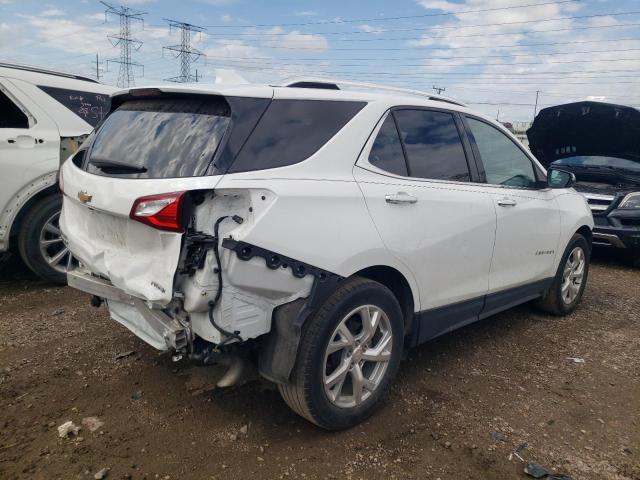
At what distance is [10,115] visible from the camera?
4844 mm

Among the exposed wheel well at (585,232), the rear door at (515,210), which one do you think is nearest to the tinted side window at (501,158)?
the rear door at (515,210)

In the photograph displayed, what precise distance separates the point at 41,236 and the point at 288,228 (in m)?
3.53

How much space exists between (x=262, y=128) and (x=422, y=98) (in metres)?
1.42

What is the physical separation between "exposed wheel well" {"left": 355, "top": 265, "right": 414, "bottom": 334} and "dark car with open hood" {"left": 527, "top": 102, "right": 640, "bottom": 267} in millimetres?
5076

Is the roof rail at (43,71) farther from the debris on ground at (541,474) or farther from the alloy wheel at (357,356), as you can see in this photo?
the debris on ground at (541,474)

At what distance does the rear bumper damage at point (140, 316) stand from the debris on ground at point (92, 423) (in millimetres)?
566

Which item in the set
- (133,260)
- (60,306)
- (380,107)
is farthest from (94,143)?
(60,306)

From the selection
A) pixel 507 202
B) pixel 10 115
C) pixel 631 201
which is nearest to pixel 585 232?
pixel 507 202

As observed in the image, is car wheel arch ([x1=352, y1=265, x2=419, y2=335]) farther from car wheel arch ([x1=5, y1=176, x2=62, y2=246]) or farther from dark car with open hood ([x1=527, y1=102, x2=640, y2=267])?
dark car with open hood ([x1=527, y1=102, x2=640, y2=267])

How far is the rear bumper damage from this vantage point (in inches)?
95.4

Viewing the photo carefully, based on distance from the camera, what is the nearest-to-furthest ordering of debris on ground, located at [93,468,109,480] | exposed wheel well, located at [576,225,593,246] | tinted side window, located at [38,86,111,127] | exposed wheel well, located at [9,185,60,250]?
1. debris on ground, located at [93,468,109,480]
2. exposed wheel well, located at [9,185,60,250]
3. exposed wheel well, located at [576,225,593,246]
4. tinted side window, located at [38,86,111,127]

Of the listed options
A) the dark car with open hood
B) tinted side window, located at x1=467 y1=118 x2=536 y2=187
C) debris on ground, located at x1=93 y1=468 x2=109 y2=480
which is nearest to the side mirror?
tinted side window, located at x1=467 y1=118 x2=536 y2=187

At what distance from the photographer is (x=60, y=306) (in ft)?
14.9

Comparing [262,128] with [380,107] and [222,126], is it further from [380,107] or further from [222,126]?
[380,107]
